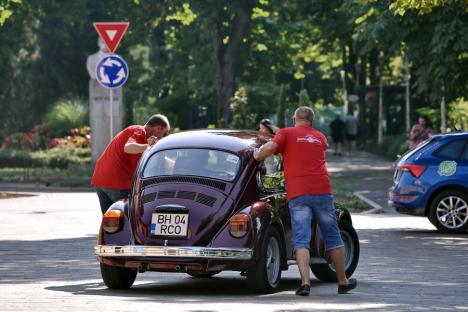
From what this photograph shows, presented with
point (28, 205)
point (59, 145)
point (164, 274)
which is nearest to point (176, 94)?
point (59, 145)

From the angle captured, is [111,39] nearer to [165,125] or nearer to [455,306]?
[165,125]

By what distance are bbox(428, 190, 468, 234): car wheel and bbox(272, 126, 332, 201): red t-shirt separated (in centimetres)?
895

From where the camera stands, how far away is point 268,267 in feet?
44.7

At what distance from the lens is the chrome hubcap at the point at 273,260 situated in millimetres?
13680

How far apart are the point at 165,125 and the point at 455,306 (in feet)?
14.7

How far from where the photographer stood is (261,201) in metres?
13.8

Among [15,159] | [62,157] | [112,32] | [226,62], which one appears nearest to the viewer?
[112,32]

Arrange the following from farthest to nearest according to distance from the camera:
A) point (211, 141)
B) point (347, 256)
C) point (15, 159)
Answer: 1. point (15, 159)
2. point (347, 256)
3. point (211, 141)

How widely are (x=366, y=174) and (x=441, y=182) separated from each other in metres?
19.9

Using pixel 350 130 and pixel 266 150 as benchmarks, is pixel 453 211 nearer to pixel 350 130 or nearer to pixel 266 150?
pixel 266 150

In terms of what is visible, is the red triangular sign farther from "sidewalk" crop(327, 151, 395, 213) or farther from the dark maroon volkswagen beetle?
the dark maroon volkswagen beetle

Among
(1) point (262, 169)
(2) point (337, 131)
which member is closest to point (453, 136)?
(1) point (262, 169)

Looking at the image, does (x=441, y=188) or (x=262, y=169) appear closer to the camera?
(x=262, y=169)

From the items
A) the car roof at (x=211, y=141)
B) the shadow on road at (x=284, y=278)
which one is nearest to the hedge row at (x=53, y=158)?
the shadow on road at (x=284, y=278)
